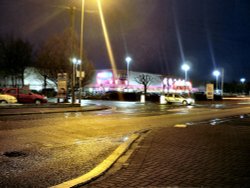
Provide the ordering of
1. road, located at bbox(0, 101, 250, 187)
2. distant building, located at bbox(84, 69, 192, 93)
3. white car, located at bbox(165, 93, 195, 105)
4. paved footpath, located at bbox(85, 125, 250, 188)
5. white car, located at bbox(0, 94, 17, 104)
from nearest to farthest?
paved footpath, located at bbox(85, 125, 250, 188) → road, located at bbox(0, 101, 250, 187) → white car, located at bbox(0, 94, 17, 104) → white car, located at bbox(165, 93, 195, 105) → distant building, located at bbox(84, 69, 192, 93)

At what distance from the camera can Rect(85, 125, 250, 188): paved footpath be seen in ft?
22.0

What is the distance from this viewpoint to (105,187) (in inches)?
253

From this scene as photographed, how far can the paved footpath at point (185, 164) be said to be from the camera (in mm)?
6703

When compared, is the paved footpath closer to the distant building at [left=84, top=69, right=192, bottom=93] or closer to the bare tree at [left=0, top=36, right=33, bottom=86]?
the bare tree at [left=0, top=36, right=33, bottom=86]

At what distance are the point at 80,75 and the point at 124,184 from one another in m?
26.5

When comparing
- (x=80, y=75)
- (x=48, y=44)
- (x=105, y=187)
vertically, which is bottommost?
(x=105, y=187)

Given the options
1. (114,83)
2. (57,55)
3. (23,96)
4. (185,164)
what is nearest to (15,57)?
(57,55)

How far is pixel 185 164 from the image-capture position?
8.12 meters

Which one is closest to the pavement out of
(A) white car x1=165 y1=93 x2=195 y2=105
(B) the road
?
(B) the road

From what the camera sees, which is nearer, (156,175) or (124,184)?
(124,184)

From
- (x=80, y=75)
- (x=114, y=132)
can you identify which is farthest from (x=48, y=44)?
(x=114, y=132)

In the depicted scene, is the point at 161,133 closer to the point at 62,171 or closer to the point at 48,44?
the point at 62,171

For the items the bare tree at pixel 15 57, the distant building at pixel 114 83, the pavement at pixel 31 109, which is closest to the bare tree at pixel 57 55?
the bare tree at pixel 15 57

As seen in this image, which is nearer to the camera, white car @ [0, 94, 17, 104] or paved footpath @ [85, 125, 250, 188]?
paved footpath @ [85, 125, 250, 188]
